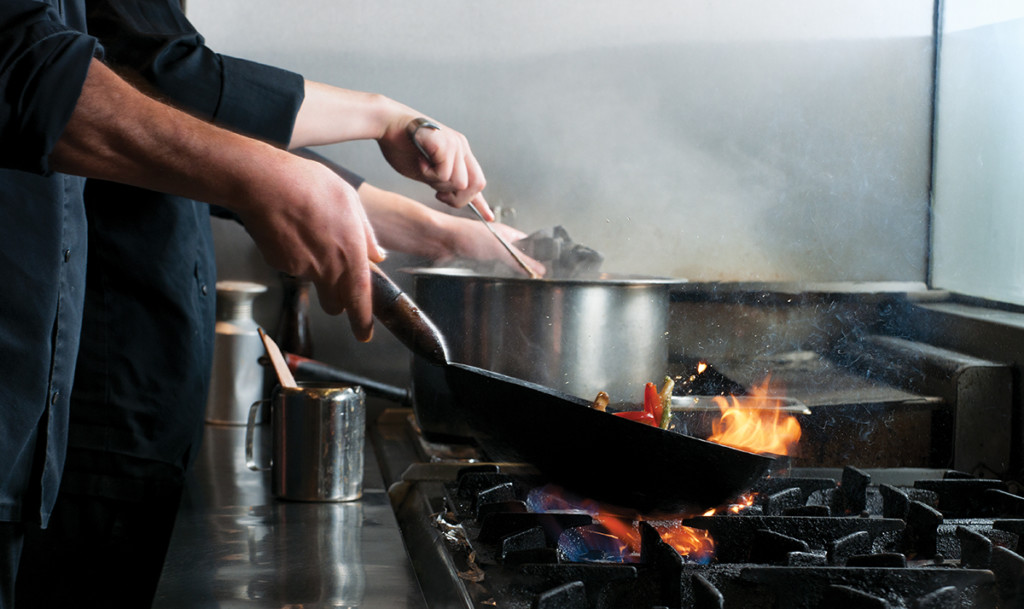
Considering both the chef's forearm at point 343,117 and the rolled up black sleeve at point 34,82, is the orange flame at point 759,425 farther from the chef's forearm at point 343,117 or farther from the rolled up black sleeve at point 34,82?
the rolled up black sleeve at point 34,82

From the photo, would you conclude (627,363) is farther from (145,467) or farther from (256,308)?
(256,308)

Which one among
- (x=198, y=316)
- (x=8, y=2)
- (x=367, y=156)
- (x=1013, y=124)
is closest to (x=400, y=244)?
(x=367, y=156)

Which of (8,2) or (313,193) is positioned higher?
(8,2)

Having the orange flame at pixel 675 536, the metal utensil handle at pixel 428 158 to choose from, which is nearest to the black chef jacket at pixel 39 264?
the metal utensil handle at pixel 428 158

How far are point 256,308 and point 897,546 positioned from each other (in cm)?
107

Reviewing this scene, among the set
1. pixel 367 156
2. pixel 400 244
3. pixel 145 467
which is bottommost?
pixel 145 467

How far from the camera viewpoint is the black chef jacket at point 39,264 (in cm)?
69

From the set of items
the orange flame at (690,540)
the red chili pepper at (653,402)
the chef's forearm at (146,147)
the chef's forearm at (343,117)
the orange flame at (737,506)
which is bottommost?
the orange flame at (690,540)

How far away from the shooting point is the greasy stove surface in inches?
25.4

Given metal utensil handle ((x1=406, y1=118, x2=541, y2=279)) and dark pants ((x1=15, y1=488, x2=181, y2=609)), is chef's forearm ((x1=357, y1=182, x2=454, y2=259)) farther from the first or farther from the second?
dark pants ((x1=15, y1=488, x2=181, y2=609))

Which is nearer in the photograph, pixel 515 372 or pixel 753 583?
pixel 753 583

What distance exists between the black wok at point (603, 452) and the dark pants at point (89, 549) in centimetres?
51

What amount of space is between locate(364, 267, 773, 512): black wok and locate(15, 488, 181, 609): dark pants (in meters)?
0.51

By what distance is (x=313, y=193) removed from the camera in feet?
2.64
